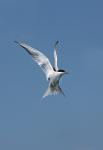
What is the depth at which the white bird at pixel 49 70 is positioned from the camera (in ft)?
85.0

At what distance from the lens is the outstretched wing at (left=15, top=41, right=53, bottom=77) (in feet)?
90.0

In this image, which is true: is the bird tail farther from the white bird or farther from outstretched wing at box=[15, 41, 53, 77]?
outstretched wing at box=[15, 41, 53, 77]

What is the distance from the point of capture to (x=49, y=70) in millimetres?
28031

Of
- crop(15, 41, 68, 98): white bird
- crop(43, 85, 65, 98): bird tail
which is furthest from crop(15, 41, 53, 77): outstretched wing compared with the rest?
crop(43, 85, 65, 98): bird tail

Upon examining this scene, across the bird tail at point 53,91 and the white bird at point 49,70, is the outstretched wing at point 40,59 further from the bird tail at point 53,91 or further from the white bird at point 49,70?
the bird tail at point 53,91

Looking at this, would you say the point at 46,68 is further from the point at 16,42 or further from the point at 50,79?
the point at 16,42

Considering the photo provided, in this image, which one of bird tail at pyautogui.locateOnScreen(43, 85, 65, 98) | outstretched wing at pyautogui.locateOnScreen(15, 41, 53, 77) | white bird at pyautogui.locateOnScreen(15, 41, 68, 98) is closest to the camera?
white bird at pyautogui.locateOnScreen(15, 41, 68, 98)

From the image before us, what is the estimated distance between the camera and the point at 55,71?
27.0 metres

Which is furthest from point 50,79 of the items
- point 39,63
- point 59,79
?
point 39,63

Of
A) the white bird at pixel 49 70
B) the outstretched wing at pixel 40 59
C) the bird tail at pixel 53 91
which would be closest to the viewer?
the white bird at pixel 49 70

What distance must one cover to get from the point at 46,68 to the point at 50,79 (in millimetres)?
2265

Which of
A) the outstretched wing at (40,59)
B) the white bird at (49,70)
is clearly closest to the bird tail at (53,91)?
the white bird at (49,70)

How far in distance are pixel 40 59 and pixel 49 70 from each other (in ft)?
3.79

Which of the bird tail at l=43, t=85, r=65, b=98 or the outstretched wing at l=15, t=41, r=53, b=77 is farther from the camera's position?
the outstretched wing at l=15, t=41, r=53, b=77
